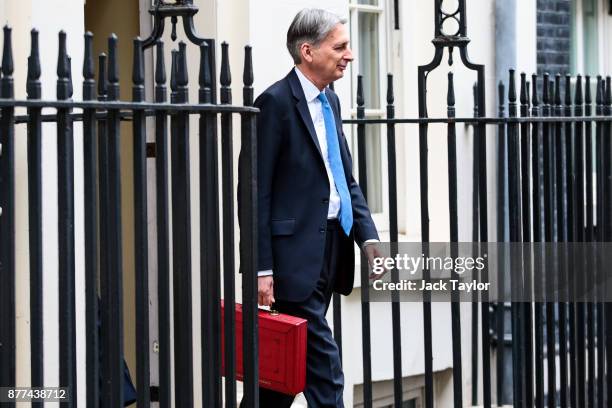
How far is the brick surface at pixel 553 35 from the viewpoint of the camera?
960 centimetres

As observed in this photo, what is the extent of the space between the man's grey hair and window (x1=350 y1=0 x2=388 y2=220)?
10.1 feet

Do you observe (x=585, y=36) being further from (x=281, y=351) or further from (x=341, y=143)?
(x=281, y=351)

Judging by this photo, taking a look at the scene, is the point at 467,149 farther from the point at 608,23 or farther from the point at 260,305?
the point at 260,305

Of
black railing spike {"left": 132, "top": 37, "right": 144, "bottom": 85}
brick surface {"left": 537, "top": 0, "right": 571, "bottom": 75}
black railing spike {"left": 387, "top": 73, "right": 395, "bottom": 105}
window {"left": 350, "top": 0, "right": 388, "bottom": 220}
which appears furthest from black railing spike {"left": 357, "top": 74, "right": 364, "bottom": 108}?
brick surface {"left": 537, "top": 0, "right": 571, "bottom": 75}

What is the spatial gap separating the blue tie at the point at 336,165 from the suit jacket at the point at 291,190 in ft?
0.32

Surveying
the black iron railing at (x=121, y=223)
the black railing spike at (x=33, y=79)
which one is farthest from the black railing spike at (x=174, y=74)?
the black railing spike at (x=33, y=79)

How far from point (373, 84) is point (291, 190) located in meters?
3.44

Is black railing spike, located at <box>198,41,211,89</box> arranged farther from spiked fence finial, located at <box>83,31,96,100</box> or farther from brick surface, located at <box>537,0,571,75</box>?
brick surface, located at <box>537,0,571,75</box>

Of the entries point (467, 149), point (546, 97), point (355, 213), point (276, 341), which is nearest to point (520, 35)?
point (467, 149)

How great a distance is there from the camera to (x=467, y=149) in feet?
28.9

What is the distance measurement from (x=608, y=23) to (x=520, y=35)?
1.89 m

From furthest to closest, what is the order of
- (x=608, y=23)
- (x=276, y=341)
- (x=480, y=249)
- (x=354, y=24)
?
(x=608, y=23)
(x=354, y=24)
(x=480, y=249)
(x=276, y=341)

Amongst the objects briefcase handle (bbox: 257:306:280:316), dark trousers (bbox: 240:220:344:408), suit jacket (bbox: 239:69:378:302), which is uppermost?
suit jacket (bbox: 239:69:378:302)

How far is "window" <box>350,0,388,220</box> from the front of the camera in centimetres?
852
